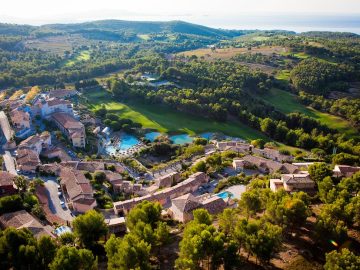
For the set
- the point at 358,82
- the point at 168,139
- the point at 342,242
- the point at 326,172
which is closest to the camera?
the point at 342,242

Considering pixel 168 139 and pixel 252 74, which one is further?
pixel 252 74

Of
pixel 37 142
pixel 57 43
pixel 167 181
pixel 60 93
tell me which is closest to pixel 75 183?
pixel 167 181

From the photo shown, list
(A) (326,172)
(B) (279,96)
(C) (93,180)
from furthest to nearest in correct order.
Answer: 1. (B) (279,96)
2. (C) (93,180)
3. (A) (326,172)

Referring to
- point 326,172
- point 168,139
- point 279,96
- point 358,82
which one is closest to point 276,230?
point 326,172

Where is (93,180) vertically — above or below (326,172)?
below

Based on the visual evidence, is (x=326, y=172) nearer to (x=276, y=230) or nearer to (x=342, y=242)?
(x=342, y=242)

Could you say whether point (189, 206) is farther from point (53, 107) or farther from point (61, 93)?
point (61, 93)

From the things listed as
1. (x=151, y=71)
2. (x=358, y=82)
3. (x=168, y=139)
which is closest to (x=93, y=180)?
(x=168, y=139)
